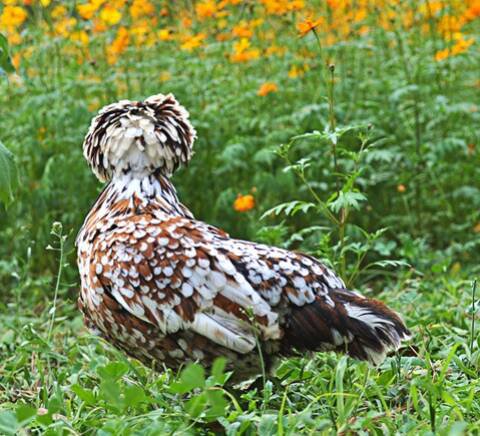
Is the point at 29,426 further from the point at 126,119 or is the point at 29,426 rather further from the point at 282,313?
the point at 126,119

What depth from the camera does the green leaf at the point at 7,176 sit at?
3076 millimetres

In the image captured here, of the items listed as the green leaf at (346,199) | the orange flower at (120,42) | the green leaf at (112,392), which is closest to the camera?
the green leaf at (112,392)

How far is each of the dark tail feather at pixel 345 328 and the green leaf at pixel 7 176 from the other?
3.31 feet

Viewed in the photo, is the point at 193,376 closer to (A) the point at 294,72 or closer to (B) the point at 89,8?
(B) the point at 89,8

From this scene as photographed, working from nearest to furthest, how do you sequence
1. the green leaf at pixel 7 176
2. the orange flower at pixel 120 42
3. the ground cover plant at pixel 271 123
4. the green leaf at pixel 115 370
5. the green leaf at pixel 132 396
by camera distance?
the green leaf at pixel 132 396
the green leaf at pixel 115 370
the green leaf at pixel 7 176
the ground cover plant at pixel 271 123
the orange flower at pixel 120 42

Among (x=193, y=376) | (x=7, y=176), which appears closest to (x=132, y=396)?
(x=193, y=376)

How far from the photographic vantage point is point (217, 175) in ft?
20.6

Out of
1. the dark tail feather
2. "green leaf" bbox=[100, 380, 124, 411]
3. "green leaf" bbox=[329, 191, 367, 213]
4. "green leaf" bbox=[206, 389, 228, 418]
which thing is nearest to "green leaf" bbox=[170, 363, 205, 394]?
"green leaf" bbox=[206, 389, 228, 418]

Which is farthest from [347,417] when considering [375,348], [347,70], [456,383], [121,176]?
[347,70]

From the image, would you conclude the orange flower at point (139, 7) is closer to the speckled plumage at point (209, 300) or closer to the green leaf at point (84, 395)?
the speckled plumage at point (209, 300)

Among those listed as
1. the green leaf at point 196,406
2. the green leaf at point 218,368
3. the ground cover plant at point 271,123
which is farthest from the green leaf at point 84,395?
the ground cover plant at point 271,123

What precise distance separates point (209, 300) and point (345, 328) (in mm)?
475

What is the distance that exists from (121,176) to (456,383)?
1443 millimetres

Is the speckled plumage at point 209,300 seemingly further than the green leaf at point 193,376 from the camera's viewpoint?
Yes
